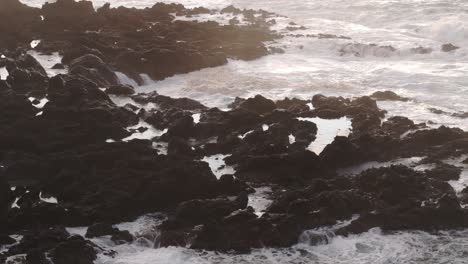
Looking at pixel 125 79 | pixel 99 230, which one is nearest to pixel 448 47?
pixel 125 79

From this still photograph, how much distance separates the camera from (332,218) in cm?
1469

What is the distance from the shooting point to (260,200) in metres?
15.9

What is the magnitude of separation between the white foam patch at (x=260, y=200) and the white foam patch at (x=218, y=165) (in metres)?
1.40

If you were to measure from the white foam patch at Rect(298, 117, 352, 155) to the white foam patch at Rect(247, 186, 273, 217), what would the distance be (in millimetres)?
3015

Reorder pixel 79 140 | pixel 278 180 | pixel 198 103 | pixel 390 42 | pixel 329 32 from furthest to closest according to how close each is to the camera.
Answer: pixel 329 32, pixel 390 42, pixel 198 103, pixel 79 140, pixel 278 180

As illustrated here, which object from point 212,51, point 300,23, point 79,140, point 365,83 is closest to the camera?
point 79,140

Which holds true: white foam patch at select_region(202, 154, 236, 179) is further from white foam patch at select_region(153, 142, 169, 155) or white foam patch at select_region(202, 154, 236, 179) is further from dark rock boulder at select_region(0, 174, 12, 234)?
dark rock boulder at select_region(0, 174, 12, 234)

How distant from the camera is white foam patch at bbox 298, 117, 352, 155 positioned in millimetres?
19500

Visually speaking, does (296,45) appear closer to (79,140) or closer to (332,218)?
(79,140)

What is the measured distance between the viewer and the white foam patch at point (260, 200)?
1541 cm

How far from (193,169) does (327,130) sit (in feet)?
20.5

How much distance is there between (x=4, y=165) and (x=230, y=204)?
6678 millimetres

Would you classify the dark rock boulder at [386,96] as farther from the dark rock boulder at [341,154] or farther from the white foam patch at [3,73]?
the white foam patch at [3,73]

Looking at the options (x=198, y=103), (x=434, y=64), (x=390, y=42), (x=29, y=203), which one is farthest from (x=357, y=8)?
(x=29, y=203)
